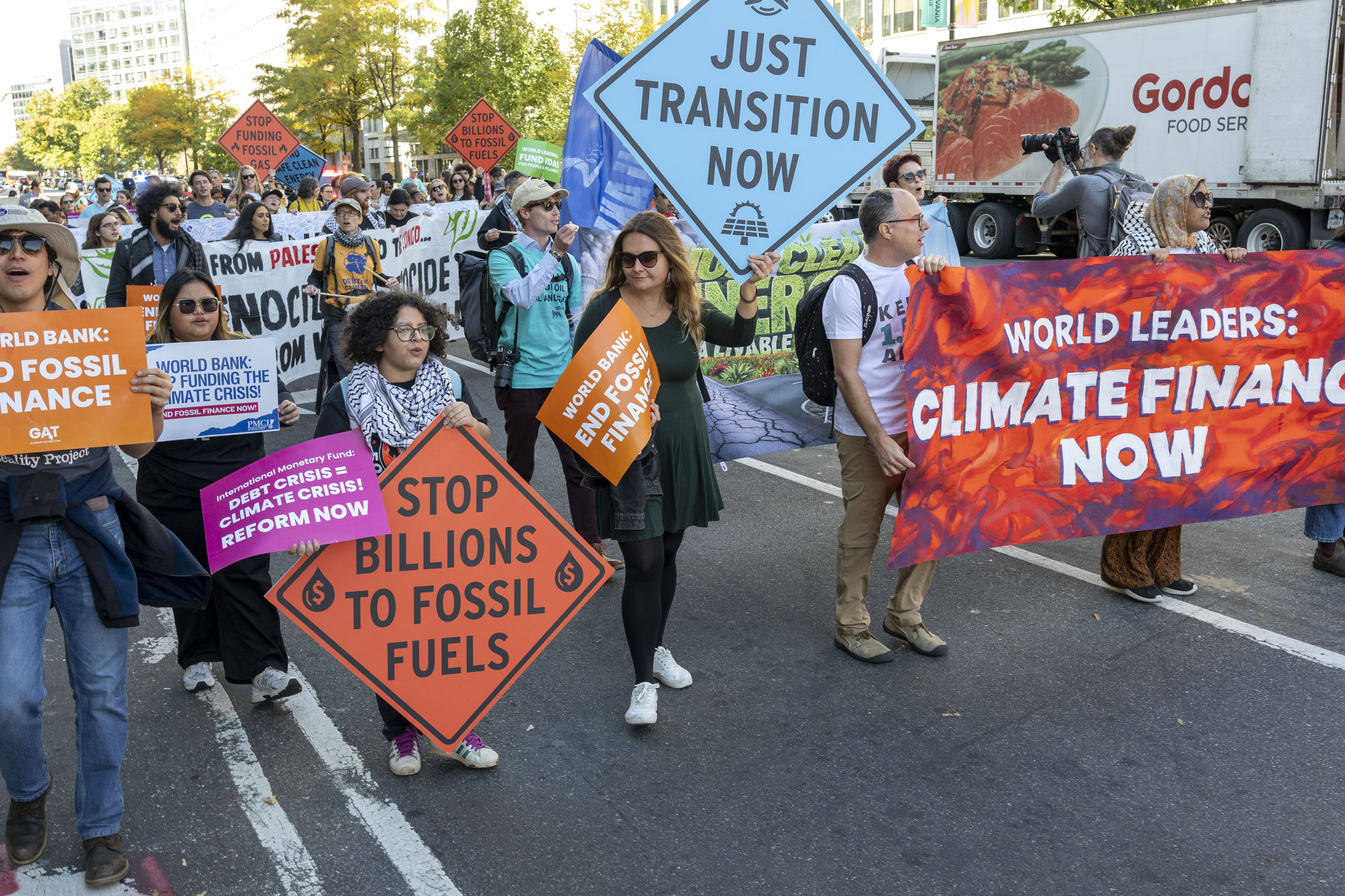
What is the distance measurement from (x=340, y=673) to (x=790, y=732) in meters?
1.88

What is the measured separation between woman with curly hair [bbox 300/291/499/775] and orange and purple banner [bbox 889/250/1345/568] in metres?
1.89

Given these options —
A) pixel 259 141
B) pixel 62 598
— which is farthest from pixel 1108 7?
pixel 62 598

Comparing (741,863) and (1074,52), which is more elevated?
(1074,52)

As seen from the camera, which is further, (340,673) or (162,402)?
(340,673)

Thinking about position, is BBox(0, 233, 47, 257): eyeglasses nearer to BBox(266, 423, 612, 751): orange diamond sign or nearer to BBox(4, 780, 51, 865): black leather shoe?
BBox(266, 423, 612, 751): orange diamond sign

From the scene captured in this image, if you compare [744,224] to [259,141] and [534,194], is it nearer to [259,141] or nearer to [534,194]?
[534,194]

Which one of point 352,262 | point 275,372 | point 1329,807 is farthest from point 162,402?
point 352,262

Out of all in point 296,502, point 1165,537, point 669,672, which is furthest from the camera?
point 1165,537

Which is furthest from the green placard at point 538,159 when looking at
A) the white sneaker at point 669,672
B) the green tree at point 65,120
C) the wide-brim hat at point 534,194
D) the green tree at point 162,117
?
the green tree at point 65,120

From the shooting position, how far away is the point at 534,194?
19.0 feet

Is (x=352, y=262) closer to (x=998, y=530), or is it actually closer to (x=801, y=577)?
(x=801, y=577)

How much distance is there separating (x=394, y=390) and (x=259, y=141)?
1449 centimetres

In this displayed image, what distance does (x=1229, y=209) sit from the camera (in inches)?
693

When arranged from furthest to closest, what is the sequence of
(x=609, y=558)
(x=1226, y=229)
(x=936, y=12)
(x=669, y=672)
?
(x=936, y=12) → (x=1226, y=229) → (x=609, y=558) → (x=669, y=672)
